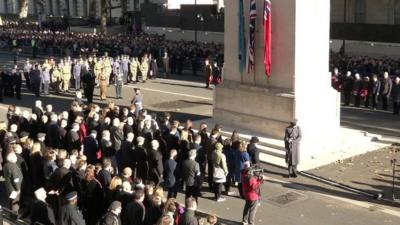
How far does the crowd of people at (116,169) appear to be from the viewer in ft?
29.0

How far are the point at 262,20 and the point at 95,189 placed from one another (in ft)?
26.6

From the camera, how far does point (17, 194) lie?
11.2m

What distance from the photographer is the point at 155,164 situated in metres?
12.0

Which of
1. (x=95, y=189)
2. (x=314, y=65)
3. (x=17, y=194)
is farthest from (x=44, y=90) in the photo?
(x=95, y=189)

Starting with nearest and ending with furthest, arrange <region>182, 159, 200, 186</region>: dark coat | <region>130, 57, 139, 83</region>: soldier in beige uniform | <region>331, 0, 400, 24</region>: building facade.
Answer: <region>182, 159, 200, 186</region>: dark coat
<region>130, 57, 139, 83</region>: soldier in beige uniform
<region>331, 0, 400, 24</region>: building facade

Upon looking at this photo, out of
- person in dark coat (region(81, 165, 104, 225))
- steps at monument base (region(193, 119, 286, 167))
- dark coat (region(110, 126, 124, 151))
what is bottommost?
steps at monument base (region(193, 119, 286, 167))

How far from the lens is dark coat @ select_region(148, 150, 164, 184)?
1200cm

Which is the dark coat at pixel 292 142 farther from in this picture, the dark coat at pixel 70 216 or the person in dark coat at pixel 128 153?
the dark coat at pixel 70 216

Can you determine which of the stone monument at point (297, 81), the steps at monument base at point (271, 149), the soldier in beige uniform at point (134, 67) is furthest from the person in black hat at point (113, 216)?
the soldier in beige uniform at point (134, 67)

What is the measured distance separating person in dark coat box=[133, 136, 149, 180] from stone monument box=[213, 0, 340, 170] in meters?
4.40

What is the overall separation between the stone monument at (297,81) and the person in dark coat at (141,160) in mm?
4403

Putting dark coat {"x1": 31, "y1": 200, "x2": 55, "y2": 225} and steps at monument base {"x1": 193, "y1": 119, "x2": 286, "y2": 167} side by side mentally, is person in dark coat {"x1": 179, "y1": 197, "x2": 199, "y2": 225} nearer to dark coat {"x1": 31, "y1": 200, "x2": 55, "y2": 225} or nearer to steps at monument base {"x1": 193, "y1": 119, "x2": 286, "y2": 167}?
dark coat {"x1": 31, "y1": 200, "x2": 55, "y2": 225}

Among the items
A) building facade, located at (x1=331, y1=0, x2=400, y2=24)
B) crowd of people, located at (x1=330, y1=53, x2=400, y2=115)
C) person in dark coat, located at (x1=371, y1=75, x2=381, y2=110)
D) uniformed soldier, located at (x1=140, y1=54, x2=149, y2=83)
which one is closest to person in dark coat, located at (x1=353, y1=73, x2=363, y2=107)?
crowd of people, located at (x1=330, y1=53, x2=400, y2=115)

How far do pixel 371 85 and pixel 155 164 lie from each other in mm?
11280
